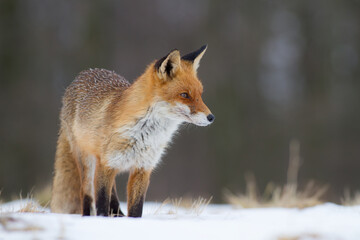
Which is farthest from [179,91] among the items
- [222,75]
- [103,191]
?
[222,75]

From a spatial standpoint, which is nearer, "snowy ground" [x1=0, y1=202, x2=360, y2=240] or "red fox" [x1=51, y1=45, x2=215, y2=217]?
"snowy ground" [x1=0, y1=202, x2=360, y2=240]

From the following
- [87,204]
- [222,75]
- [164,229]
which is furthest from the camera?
[222,75]

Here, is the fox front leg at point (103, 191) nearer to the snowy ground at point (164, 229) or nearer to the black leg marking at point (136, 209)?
the black leg marking at point (136, 209)

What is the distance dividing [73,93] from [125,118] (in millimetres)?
1320

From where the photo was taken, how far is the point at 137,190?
4.30m

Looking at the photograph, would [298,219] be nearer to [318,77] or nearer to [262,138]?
[262,138]

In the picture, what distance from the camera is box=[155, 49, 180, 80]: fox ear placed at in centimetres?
414

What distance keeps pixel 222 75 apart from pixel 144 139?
9.66 m

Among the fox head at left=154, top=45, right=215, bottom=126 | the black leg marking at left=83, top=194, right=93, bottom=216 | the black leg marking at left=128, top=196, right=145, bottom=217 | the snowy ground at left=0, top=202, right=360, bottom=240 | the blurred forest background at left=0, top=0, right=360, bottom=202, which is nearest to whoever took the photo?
the snowy ground at left=0, top=202, right=360, bottom=240

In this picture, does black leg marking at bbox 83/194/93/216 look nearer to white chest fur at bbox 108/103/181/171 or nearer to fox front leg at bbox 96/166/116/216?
fox front leg at bbox 96/166/116/216

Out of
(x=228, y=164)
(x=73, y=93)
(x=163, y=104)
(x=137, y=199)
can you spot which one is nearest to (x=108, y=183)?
(x=137, y=199)

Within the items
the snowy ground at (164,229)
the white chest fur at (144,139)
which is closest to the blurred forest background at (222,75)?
the white chest fur at (144,139)

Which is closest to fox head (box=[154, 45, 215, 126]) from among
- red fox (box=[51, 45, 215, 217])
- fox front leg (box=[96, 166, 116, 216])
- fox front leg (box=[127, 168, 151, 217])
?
red fox (box=[51, 45, 215, 217])

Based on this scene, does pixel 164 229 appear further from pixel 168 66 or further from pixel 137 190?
pixel 168 66
